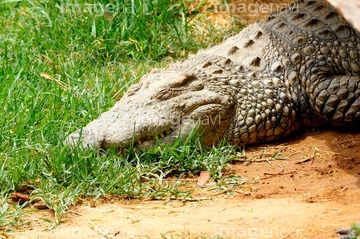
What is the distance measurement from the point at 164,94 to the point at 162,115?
8.6 inches

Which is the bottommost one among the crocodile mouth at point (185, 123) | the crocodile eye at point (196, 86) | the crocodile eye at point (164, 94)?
the crocodile mouth at point (185, 123)

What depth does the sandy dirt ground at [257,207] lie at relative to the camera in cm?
504

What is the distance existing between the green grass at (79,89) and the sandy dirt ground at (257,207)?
7.0 inches

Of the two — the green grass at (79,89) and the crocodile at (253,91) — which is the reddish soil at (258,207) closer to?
the green grass at (79,89)

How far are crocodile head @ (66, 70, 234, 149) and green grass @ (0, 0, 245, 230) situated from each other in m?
0.12

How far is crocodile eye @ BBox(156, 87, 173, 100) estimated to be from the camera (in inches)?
260

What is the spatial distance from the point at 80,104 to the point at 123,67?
1025 mm

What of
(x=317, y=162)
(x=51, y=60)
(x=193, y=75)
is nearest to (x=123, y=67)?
(x=51, y=60)

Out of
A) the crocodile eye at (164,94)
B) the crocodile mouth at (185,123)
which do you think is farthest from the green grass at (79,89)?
the crocodile eye at (164,94)

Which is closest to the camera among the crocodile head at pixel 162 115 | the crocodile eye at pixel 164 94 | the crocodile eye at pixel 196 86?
the crocodile head at pixel 162 115

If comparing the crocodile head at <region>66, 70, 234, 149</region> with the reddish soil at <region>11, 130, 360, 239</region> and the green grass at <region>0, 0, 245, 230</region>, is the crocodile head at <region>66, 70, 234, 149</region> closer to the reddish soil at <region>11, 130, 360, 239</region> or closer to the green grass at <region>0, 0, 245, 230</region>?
the green grass at <region>0, 0, 245, 230</region>

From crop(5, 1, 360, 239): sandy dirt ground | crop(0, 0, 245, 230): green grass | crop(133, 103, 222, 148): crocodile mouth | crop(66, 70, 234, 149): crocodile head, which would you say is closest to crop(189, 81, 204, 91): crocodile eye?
crop(66, 70, 234, 149): crocodile head

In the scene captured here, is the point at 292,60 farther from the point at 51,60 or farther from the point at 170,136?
the point at 51,60

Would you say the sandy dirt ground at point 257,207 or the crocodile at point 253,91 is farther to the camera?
the crocodile at point 253,91
